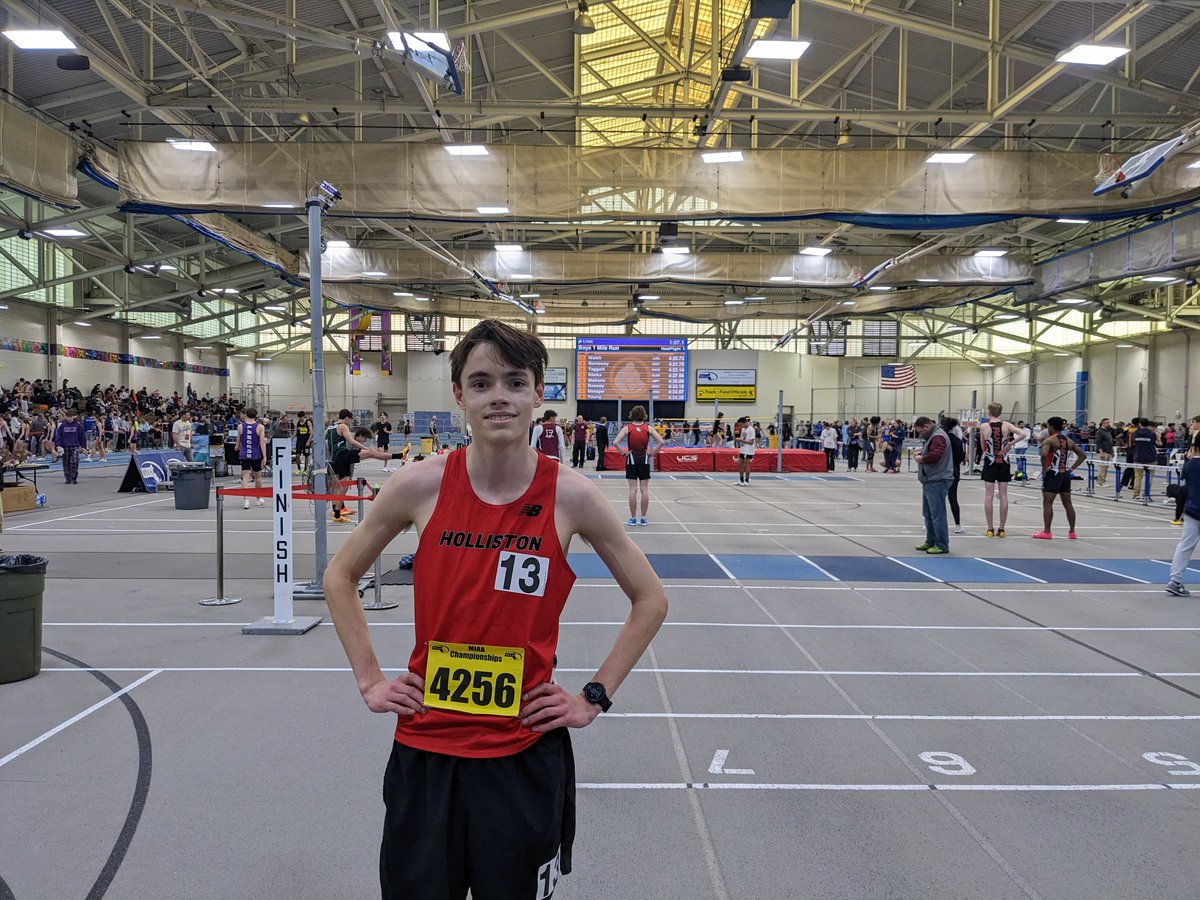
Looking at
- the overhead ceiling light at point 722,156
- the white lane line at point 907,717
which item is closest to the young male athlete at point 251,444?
the overhead ceiling light at point 722,156

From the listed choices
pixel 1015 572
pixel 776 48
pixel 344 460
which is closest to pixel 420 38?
pixel 776 48

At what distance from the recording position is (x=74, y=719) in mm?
4453

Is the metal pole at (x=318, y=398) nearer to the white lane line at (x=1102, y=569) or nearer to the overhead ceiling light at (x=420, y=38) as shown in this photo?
the overhead ceiling light at (x=420, y=38)

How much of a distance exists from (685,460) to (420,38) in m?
18.6

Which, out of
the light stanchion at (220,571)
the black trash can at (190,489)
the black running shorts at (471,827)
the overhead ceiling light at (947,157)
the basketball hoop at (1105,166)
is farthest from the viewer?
the black trash can at (190,489)

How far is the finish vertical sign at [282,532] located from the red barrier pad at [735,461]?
20.1m

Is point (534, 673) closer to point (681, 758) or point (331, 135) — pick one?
point (681, 758)

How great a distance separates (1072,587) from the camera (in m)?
8.38

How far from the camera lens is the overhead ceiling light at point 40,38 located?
28.8 ft

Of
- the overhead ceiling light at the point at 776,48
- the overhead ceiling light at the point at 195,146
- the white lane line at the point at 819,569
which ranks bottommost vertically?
the white lane line at the point at 819,569

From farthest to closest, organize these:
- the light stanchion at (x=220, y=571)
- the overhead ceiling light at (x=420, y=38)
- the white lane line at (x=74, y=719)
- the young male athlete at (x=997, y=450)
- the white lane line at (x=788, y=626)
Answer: the young male athlete at (x=997, y=450) < the overhead ceiling light at (x=420, y=38) < the light stanchion at (x=220, y=571) < the white lane line at (x=788, y=626) < the white lane line at (x=74, y=719)

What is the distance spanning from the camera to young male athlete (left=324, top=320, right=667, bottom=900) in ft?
5.42

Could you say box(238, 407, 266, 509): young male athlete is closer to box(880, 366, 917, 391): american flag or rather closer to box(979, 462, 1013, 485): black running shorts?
box(979, 462, 1013, 485): black running shorts

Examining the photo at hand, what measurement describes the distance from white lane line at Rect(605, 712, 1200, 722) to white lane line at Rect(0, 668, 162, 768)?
9.82ft
